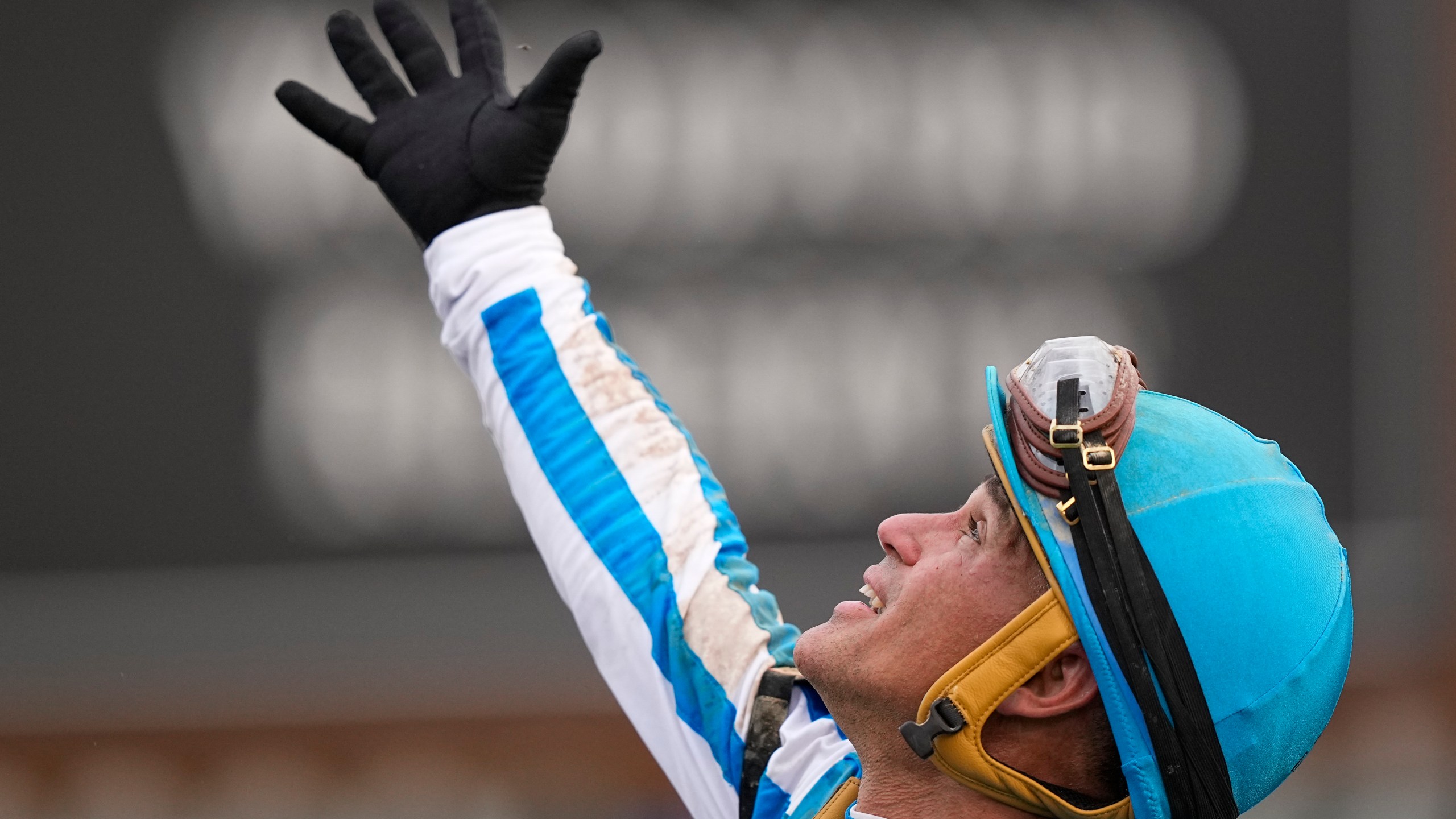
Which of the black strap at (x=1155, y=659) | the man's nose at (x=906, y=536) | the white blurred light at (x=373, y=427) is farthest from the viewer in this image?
the white blurred light at (x=373, y=427)

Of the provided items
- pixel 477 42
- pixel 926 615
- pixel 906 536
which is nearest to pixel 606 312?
pixel 477 42

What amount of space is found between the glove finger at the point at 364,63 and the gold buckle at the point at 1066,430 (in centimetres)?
104

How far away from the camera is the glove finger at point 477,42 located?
78.8 inches

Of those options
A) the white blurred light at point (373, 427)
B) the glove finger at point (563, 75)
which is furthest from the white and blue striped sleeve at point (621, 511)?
the white blurred light at point (373, 427)

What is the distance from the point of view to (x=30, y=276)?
4.12 metres

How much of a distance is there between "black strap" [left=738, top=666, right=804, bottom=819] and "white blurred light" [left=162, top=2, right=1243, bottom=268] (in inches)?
99.8

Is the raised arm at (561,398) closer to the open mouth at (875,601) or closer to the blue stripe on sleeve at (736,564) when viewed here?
the blue stripe on sleeve at (736,564)

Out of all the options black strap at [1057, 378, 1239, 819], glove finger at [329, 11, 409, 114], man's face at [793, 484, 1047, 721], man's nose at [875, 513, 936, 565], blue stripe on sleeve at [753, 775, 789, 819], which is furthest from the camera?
glove finger at [329, 11, 409, 114]

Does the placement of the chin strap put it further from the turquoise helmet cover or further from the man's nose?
the man's nose

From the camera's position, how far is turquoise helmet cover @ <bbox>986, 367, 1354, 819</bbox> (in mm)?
1364

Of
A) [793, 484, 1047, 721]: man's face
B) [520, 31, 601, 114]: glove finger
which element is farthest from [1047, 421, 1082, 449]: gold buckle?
[520, 31, 601, 114]: glove finger

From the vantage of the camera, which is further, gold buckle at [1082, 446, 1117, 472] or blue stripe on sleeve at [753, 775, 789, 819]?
blue stripe on sleeve at [753, 775, 789, 819]

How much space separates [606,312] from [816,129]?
0.78 meters

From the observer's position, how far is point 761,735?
1.75 meters
